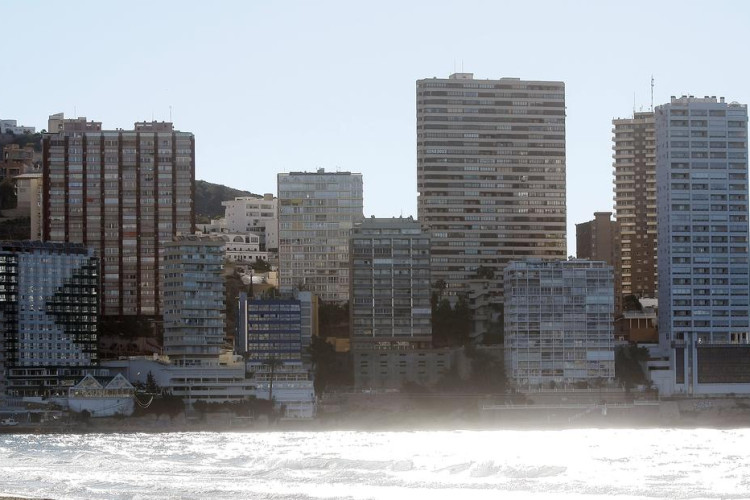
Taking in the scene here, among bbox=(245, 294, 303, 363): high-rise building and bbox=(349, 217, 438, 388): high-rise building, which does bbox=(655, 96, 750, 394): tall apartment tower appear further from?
bbox=(245, 294, 303, 363): high-rise building

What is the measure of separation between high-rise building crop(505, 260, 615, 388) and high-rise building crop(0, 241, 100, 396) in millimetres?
48105

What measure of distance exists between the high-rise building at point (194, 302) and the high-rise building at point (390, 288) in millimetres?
16749

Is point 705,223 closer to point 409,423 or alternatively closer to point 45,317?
point 409,423

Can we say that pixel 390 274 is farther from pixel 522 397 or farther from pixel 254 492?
pixel 254 492

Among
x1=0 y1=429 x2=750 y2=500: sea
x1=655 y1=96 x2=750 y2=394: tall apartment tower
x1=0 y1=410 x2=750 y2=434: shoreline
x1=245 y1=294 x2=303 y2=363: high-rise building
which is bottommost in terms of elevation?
x1=0 y1=410 x2=750 y2=434: shoreline

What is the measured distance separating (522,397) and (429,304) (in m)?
19.7

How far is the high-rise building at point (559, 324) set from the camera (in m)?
187

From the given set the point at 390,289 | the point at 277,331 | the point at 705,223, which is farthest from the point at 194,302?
the point at 705,223

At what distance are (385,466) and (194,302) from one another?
254 ft

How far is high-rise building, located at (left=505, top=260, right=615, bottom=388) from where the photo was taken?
186625mm

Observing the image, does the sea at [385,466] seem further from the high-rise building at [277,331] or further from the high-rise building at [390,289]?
the high-rise building at [390,289]

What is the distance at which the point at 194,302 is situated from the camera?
189625mm

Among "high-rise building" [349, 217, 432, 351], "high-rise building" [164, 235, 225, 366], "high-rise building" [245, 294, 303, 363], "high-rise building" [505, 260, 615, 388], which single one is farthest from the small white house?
"high-rise building" [505, 260, 615, 388]

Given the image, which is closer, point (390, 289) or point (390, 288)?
point (390, 289)
